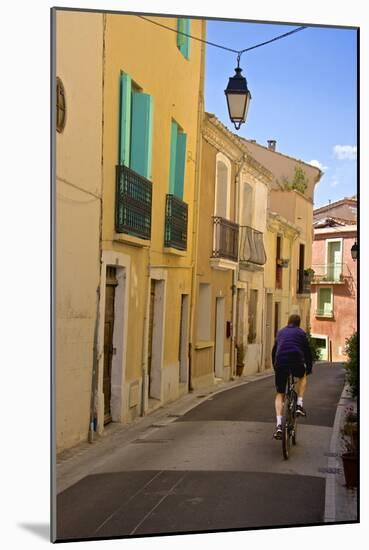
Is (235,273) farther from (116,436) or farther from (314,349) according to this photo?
(116,436)

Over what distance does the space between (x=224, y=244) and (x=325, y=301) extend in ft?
2.62

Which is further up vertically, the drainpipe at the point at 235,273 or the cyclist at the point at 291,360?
the drainpipe at the point at 235,273

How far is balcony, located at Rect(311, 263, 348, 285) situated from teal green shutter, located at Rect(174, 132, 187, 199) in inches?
43.2

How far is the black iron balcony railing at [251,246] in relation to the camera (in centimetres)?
597

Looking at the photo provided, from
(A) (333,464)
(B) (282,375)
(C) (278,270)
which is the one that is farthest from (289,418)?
(C) (278,270)

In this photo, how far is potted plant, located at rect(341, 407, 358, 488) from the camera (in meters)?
5.83

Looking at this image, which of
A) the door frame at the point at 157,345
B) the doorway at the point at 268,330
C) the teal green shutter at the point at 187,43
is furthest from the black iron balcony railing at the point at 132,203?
the doorway at the point at 268,330

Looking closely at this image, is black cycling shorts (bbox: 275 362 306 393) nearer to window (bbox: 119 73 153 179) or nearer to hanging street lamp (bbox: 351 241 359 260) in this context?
hanging street lamp (bbox: 351 241 359 260)

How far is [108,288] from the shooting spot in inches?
217

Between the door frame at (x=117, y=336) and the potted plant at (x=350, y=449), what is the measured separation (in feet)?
4.76

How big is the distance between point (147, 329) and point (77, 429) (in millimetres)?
780

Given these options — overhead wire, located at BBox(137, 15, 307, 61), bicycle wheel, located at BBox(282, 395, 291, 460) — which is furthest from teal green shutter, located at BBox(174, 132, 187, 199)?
bicycle wheel, located at BBox(282, 395, 291, 460)

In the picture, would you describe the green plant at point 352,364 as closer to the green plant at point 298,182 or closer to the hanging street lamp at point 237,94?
the green plant at point 298,182
